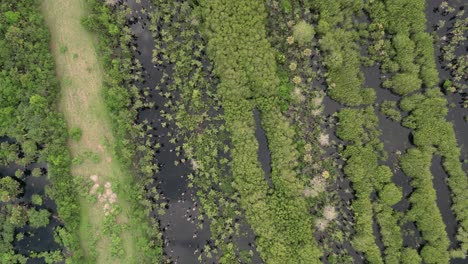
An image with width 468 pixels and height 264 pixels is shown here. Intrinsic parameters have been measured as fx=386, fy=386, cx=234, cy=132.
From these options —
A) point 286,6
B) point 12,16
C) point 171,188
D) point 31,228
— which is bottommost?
point 31,228

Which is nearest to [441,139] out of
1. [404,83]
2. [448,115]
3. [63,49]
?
[448,115]

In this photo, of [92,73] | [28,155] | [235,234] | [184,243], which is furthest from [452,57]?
[28,155]

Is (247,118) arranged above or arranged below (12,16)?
below

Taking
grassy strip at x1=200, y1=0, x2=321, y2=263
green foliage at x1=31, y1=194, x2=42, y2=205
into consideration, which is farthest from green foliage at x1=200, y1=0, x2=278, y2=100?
green foliage at x1=31, y1=194, x2=42, y2=205

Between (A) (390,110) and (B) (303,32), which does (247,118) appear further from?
(A) (390,110)

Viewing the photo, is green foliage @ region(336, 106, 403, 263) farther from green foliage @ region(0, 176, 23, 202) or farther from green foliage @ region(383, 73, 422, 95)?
green foliage @ region(0, 176, 23, 202)

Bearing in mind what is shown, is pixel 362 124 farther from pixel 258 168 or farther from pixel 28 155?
pixel 28 155

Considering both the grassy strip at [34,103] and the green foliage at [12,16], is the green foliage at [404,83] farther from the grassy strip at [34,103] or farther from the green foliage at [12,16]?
the green foliage at [12,16]
